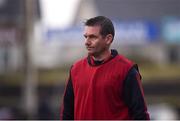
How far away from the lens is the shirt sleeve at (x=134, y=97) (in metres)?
4.46

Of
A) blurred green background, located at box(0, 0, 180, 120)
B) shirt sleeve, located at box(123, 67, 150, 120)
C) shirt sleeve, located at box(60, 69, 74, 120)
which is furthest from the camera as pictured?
blurred green background, located at box(0, 0, 180, 120)

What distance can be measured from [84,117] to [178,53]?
30.9m

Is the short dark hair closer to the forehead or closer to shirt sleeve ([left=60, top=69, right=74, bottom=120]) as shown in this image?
the forehead

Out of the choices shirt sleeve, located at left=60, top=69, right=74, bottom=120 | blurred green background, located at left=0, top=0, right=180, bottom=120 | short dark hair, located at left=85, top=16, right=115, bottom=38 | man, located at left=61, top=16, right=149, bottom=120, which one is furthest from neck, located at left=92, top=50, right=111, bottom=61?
blurred green background, located at left=0, top=0, right=180, bottom=120

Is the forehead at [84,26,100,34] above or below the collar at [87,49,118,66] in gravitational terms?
above

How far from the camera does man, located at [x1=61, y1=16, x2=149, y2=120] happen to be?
448 centimetres

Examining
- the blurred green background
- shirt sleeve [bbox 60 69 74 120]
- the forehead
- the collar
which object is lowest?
the blurred green background

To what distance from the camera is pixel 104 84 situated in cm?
447

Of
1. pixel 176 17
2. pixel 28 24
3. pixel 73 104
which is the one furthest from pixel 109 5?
pixel 73 104

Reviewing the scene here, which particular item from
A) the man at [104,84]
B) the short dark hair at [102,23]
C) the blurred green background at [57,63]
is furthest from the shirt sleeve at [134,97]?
the blurred green background at [57,63]

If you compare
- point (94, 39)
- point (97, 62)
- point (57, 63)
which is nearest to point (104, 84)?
point (97, 62)

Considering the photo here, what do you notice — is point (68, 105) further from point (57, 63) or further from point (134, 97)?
point (57, 63)

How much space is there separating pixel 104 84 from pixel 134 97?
193mm

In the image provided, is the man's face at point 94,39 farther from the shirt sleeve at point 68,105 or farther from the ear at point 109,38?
the shirt sleeve at point 68,105
